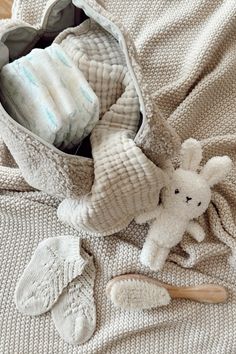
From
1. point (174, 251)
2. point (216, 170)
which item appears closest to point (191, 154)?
point (216, 170)

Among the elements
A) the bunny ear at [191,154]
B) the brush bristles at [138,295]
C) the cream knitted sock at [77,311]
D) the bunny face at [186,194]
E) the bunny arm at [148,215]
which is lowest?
the cream knitted sock at [77,311]

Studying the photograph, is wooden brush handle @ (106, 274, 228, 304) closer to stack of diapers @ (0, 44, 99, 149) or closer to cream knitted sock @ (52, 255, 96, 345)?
cream knitted sock @ (52, 255, 96, 345)

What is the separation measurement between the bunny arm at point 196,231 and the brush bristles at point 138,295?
94mm

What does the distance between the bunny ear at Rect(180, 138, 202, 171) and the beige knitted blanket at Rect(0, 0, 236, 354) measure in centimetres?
7

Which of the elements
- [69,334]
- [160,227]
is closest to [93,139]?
[160,227]

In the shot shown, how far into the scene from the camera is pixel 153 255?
2.76 feet

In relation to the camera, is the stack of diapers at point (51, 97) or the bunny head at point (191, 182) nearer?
the stack of diapers at point (51, 97)

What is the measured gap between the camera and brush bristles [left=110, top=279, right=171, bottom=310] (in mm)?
838

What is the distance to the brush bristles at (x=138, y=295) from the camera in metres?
0.84

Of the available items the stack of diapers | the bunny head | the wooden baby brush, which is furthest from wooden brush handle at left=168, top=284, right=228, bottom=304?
the stack of diapers

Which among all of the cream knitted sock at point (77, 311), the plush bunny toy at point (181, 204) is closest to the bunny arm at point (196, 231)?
the plush bunny toy at point (181, 204)

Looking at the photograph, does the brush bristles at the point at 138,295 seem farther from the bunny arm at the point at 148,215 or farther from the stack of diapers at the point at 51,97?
the stack of diapers at the point at 51,97

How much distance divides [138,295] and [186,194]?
0.17 metres

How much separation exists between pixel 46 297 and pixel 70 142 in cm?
25
